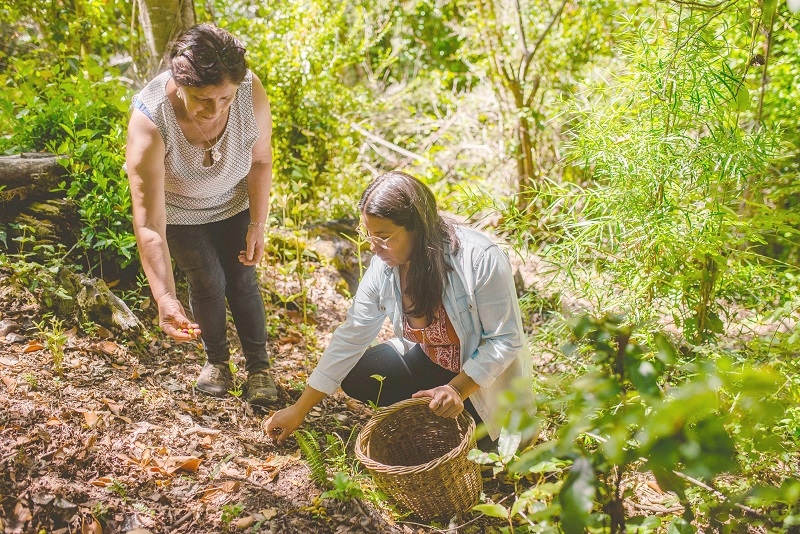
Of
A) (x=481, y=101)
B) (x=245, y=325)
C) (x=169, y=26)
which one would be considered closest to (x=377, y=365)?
(x=245, y=325)

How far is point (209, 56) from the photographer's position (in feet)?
6.54

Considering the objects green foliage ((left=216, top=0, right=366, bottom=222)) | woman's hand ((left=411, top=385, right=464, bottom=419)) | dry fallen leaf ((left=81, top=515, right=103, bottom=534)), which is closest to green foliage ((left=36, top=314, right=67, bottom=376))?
dry fallen leaf ((left=81, top=515, right=103, bottom=534))

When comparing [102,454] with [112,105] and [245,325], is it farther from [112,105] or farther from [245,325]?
[112,105]

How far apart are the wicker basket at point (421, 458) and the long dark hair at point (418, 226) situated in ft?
1.39

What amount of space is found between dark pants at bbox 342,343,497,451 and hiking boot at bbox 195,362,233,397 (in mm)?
575

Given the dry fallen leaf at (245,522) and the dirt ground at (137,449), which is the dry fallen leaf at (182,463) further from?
the dry fallen leaf at (245,522)

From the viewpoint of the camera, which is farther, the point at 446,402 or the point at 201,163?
the point at 201,163

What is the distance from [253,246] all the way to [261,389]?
693mm

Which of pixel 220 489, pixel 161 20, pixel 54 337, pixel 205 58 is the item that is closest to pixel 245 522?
pixel 220 489

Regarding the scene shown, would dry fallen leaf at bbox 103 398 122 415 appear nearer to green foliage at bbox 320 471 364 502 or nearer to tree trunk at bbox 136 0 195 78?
green foliage at bbox 320 471 364 502

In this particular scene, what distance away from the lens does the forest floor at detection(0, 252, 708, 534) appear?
6.36 ft

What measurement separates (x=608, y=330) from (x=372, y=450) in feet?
4.88

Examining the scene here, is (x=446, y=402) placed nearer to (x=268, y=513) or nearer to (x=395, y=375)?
(x=395, y=375)

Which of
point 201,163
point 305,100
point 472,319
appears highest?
point 305,100
